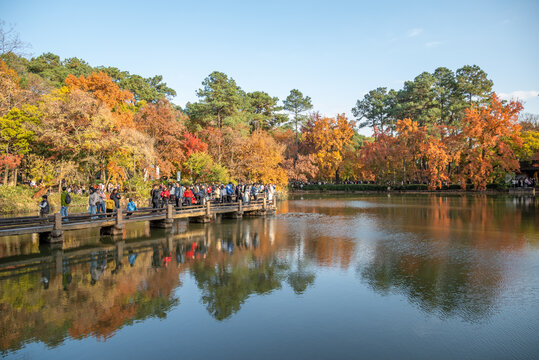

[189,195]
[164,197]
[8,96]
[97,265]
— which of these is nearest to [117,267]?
[97,265]

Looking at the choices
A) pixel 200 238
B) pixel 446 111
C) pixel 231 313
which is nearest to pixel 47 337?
pixel 231 313

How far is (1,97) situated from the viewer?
2892 cm

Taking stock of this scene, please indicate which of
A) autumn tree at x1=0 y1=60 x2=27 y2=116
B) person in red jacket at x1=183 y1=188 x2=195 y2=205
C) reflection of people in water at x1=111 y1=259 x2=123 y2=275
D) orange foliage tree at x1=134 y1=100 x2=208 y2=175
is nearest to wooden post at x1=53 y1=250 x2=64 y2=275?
reflection of people in water at x1=111 y1=259 x2=123 y2=275

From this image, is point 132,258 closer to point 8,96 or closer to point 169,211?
point 169,211

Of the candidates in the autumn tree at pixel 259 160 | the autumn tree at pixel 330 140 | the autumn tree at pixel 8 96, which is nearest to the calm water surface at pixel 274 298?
the autumn tree at pixel 8 96

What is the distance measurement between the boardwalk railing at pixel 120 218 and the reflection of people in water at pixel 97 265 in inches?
96.0

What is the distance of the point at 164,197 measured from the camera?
2434 centimetres

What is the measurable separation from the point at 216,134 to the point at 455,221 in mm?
29657

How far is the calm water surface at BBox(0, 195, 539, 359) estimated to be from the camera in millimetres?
7078

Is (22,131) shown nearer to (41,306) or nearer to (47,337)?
(41,306)

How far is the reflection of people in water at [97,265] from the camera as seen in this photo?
38.0ft

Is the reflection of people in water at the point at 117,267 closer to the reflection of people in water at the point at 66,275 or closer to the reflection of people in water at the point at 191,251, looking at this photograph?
the reflection of people in water at the point at 66,275

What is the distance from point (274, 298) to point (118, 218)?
11.2 m

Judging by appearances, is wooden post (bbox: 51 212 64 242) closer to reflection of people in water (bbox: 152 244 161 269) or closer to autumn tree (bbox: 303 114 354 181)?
reflection of people in water (bbox: 152 244 161 269)
